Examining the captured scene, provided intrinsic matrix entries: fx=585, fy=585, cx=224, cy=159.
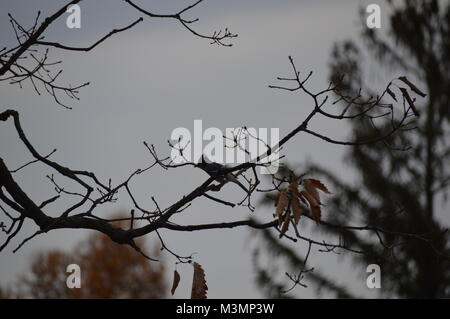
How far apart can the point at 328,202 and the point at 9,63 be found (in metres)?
10.9

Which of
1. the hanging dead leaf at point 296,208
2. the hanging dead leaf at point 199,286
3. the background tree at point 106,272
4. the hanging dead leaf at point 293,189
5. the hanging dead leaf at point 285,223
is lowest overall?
the background tree at point 106,272

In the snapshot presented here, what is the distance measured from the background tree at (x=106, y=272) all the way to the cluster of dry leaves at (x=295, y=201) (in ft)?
96.7

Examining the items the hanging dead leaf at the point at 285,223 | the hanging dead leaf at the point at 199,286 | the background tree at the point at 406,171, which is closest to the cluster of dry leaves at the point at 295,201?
the hanging dead leaf at the point at 285,223

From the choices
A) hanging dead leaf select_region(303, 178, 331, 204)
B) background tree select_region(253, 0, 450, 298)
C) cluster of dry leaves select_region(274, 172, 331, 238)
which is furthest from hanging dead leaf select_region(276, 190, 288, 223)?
background tree select_region(253, 0, 450, 298)

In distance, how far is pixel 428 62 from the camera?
13023mm

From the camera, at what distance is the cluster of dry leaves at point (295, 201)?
2383 mm

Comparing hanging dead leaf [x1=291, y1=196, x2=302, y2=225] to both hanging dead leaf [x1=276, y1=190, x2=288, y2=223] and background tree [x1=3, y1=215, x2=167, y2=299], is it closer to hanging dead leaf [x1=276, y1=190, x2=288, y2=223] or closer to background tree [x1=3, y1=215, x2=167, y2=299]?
hanging dead leaf [x1=276, y1=190, x2=288, y2=223]

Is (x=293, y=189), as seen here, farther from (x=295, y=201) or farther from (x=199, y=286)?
(x=199, y=286)

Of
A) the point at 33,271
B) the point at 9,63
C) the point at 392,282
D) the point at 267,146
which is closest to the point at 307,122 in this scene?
the point at 267,146

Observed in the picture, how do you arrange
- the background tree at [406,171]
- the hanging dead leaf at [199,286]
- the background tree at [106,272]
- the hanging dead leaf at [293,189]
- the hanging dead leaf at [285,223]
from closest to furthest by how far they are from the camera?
1. the hanging dead leaf at [285,223]
2. the hanging dead leaf at [293,189]
3. the hanging dead leaf at [199,286]
4. the background tree at [406,171]
5. the background tree at [106,272]

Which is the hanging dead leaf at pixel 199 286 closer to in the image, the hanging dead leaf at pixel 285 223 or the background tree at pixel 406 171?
Result: the hanging dead leaf at pixel 285 223

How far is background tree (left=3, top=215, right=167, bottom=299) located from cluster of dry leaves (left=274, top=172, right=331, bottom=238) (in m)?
29.5

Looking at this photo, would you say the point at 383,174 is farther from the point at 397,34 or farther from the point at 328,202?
the point at 397,34

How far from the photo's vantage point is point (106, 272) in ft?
108
